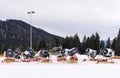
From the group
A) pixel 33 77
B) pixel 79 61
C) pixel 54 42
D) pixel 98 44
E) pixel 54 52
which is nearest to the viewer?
pixel 33 77

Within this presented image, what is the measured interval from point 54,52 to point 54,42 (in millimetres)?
105486

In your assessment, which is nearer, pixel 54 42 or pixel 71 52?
pixel 71 52

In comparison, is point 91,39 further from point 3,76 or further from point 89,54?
point 3,76

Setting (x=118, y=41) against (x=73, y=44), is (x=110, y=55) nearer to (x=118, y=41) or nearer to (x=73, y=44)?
(x=118, y=41)

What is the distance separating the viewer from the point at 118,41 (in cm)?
11000

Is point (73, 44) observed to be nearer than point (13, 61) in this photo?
No

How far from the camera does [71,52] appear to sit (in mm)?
27016

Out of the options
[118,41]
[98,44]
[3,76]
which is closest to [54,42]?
[98,44]

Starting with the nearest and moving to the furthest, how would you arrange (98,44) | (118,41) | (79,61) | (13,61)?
(79,61) → (13,61) → (118,41) → (98,44)

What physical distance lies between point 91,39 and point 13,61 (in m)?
99.7

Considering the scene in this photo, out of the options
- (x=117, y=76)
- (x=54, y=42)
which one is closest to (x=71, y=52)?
(x=117, y=76)

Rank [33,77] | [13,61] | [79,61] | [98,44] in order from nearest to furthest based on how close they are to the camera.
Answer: [33,77] < [79,61] < [13,61] < [98,44]

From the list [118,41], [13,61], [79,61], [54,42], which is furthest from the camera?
[54,42]

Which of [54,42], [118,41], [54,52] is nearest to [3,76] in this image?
[54,52]
